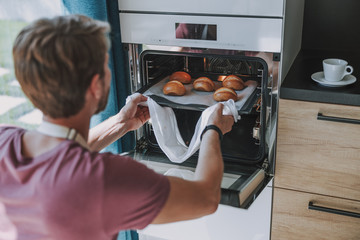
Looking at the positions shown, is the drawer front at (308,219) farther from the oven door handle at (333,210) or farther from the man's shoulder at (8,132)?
the man's shoulder at (8,132)

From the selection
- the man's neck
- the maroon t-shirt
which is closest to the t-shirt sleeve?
the maroon t-shirt

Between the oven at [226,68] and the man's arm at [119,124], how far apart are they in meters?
0.08

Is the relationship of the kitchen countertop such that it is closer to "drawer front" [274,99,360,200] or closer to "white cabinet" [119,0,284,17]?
"drawer front" [274,99,360,200]

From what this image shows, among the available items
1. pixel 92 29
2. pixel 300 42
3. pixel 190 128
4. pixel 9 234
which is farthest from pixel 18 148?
pixel 300 42

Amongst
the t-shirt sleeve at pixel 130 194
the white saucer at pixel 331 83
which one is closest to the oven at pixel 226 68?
the white saucer at pixel 331 83

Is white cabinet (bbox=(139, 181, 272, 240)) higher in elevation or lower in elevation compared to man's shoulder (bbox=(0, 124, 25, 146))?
lower

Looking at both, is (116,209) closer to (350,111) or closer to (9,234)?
(9,234)

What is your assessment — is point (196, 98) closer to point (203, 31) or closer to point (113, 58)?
point (203, 31)

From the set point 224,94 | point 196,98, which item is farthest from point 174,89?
point 224,94

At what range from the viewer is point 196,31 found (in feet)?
4.99

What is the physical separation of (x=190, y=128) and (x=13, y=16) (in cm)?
78

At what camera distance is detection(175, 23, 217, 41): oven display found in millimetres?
1502

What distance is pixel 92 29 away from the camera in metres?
0.95

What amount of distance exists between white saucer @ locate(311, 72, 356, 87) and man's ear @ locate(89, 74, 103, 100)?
84cm
